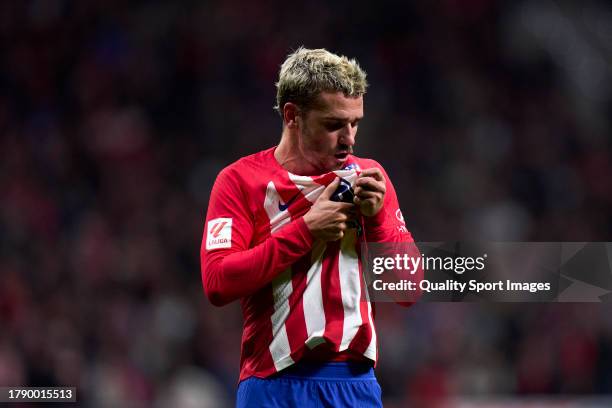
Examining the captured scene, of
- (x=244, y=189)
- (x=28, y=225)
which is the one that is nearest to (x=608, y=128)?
(x=28, y=225)

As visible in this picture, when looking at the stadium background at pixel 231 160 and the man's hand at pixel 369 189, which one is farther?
the stadium background at pixel 231 160

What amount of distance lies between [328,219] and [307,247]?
11 centimetres

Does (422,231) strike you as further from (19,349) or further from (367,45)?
(19,349)

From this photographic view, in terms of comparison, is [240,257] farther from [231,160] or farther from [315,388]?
[231,160]

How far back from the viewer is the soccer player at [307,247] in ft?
9.91

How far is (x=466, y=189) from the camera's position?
940 cm

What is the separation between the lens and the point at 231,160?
9523 millimetres

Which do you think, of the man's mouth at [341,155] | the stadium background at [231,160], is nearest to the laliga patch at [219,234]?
the man's mouth at [341,155]

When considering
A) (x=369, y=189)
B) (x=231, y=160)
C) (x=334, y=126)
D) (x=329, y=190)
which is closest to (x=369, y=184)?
(x=369, y=189)

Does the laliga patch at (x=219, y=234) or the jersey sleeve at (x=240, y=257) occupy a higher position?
the laliga patch at (x=219, y=234)

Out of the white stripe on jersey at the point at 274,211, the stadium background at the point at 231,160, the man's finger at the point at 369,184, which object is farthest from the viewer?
the stadium background at the point at 231,160

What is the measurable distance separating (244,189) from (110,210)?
5.85m

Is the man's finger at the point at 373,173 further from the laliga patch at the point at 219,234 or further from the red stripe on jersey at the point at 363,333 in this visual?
the laliga patch at the point at 219,234

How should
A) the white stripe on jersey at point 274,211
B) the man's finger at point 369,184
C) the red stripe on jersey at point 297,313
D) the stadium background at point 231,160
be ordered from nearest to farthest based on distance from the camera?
1. the man's finger at point 369,184
2. the red stripe on jersey at point 297,313
3. the white stripe on jersey at point 274,211
4. the stadium background at point 231,160
